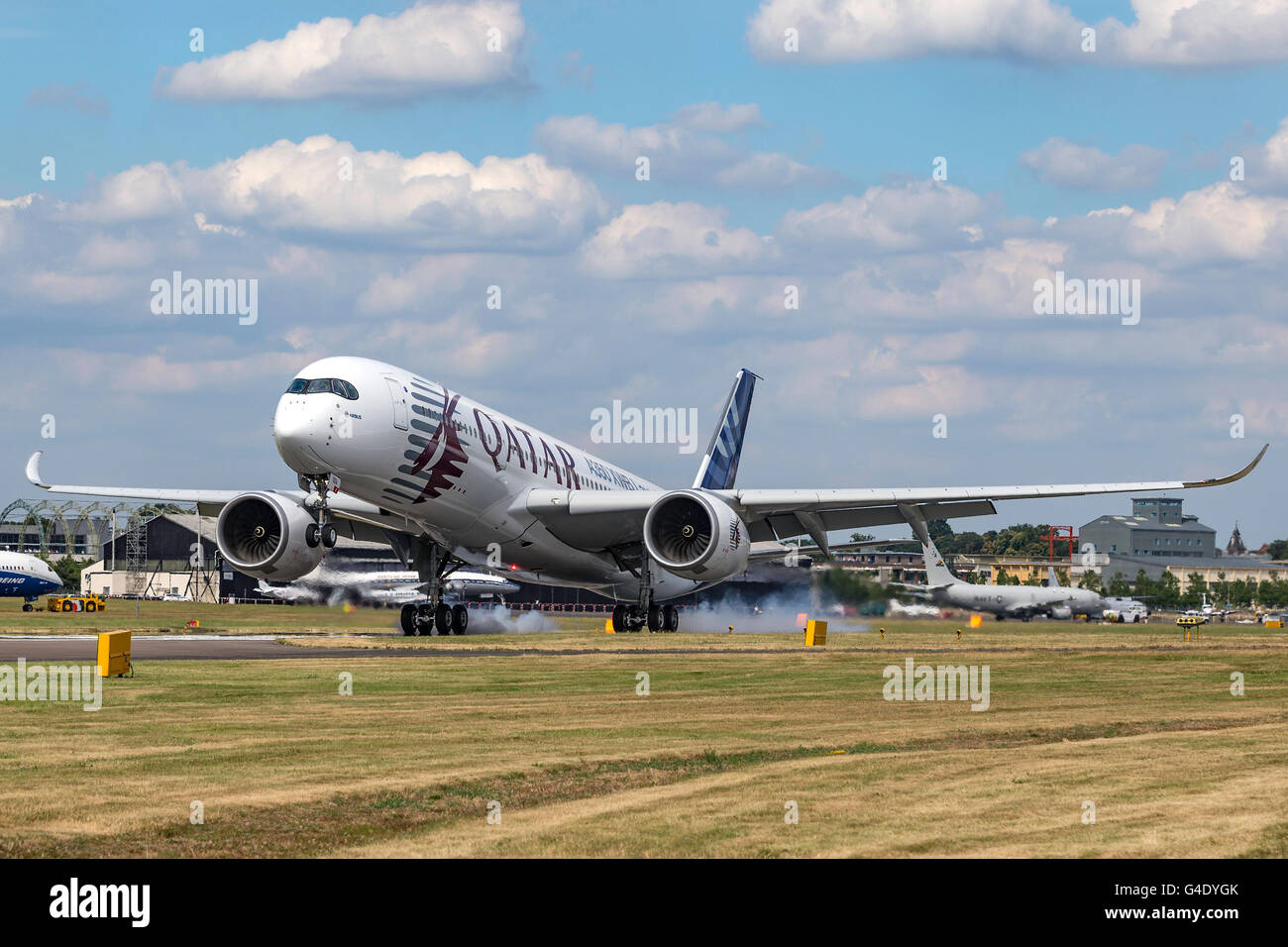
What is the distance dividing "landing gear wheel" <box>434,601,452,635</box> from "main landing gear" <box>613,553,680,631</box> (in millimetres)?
6841

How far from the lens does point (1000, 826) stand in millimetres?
12234

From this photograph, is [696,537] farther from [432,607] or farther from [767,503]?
[432,607]

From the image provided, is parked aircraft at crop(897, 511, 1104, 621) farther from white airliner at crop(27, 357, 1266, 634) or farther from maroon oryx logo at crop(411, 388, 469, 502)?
maroon oryx logo at crop(411, 388, 469, 502)

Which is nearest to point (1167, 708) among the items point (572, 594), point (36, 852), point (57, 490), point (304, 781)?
point (304, 781)

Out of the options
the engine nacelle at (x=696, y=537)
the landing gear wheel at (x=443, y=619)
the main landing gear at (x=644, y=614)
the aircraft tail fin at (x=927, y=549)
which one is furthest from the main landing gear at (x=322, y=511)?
the aircraft tail fin at (x=927, y=549)

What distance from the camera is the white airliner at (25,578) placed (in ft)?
350

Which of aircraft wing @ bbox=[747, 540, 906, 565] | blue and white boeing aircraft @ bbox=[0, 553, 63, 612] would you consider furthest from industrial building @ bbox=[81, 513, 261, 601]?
aircraft wing @ bbox=[747, 540, 906, 565]

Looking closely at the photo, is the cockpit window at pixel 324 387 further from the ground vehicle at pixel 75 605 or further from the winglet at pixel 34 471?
the ground vehicle at pixel 75 605

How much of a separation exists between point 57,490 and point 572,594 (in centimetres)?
5695

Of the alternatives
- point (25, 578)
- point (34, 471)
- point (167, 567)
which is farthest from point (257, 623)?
point (167, 567)

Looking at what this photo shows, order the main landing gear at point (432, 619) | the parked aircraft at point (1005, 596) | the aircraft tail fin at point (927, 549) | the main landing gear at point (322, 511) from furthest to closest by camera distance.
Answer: the parked aircraft at point (1005, 596)
the aircraft tail fin at point (927, 549)
the main landing gear at point (432, 619)
the main landing gear at point (322, 511)

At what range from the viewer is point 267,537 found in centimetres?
4691

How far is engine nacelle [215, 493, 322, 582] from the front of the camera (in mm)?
46094

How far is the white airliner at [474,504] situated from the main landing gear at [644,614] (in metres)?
0.05
